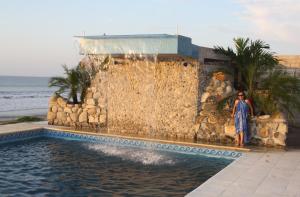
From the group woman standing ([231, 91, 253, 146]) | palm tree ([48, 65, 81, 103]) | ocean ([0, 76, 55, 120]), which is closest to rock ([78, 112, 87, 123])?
palm tree ([48, 65, 81, 103])

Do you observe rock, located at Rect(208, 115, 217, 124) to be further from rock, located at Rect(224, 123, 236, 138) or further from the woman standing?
the woman standing

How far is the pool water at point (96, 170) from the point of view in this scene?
7.30m

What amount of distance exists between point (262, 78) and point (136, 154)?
4470 mm

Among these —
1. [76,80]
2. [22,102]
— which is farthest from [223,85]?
[22,102]

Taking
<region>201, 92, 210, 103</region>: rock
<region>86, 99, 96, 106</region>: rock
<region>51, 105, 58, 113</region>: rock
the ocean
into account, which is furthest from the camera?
the ocean

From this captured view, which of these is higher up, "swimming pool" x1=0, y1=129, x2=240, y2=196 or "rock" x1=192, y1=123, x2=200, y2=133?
"rock" x1=192, y1=123, x2=200, y2=133

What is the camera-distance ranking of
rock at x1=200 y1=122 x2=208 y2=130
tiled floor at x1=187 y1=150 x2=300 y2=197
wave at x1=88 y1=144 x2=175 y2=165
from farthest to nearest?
rock at x1=200 y1=122 x2=208 y2=130 → wave at x1=88 y1=144 x2=175 y2=165 → tiled floor at x1=187 y1=150 x2=300 y2=197

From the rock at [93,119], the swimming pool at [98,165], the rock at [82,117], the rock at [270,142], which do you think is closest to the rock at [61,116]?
the rock at [82,117]

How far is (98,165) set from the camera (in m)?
9.30

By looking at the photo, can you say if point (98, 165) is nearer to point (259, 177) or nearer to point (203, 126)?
point (259, 177)

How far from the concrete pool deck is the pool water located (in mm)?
574

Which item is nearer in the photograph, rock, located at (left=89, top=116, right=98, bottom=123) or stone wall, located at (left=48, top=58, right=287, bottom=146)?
stone wall, located at (left=48, top=58, right=287, bottom=146)

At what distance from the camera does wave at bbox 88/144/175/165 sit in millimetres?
9812

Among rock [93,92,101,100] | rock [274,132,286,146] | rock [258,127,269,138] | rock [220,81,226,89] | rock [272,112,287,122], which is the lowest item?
rock [274,132,286,146]
